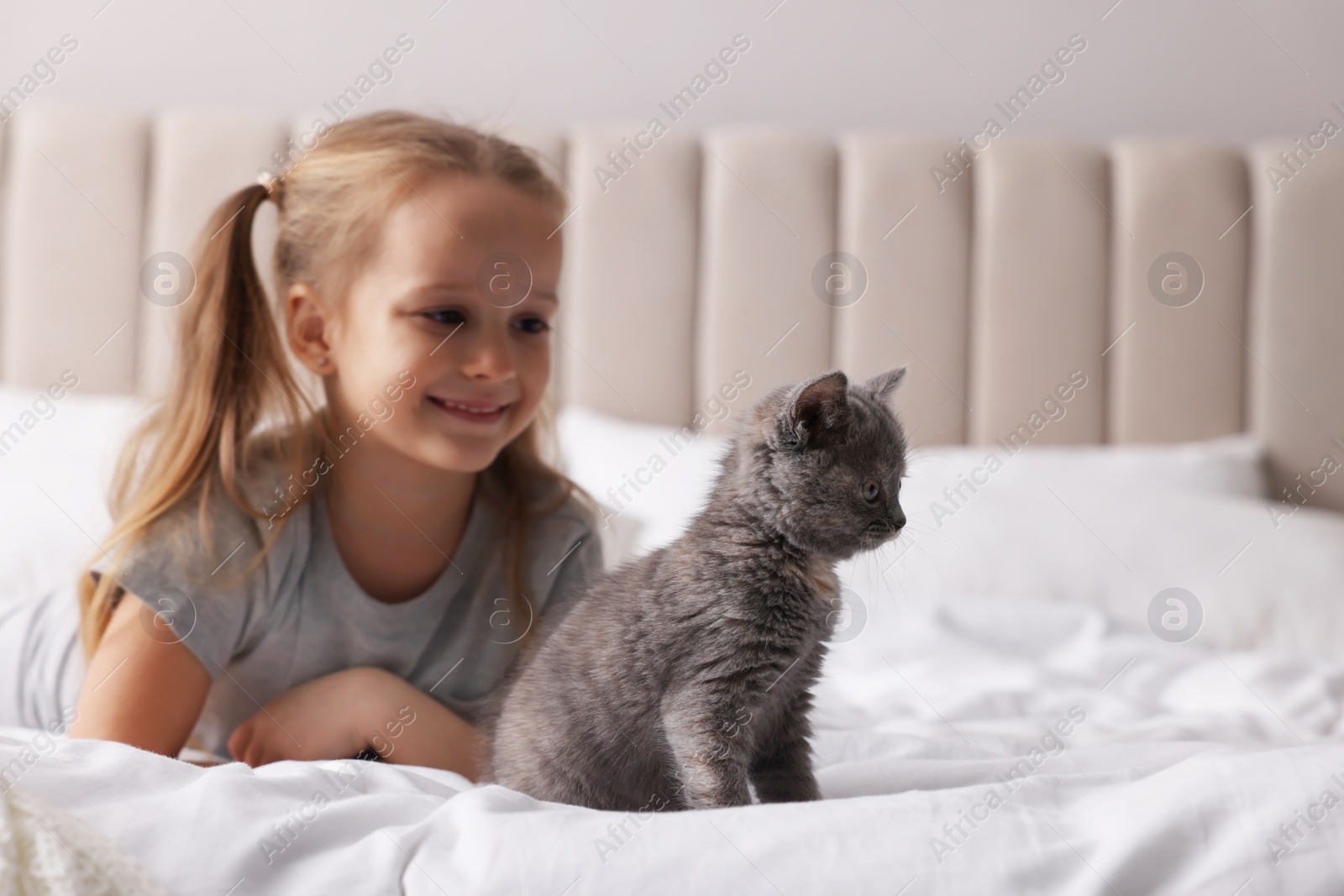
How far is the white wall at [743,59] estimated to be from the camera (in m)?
2.43

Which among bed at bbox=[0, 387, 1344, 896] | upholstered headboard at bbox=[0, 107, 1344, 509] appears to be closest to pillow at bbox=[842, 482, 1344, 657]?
bed at bbox=[0, 387, 1344, 896]

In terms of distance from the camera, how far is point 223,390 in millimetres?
1508

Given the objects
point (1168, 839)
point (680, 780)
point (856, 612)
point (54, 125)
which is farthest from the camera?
point (54, 125)

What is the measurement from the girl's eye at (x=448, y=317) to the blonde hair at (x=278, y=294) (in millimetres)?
173

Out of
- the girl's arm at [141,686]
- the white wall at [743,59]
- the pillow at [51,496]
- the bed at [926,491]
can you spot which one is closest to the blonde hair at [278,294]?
the girl's arm at [141,686]

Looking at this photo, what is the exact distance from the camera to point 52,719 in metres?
1.57

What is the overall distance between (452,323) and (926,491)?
1.02 metres

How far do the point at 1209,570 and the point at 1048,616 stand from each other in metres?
0.34

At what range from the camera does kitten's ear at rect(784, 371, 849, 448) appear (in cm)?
81

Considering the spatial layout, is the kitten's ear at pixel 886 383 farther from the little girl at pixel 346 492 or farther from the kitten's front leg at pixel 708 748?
the little girl at pixel 346 492

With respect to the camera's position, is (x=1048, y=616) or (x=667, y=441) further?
(x=667, y=441)

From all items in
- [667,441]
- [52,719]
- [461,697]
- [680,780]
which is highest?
[667,441]

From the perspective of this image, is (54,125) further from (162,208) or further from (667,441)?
(667,441)

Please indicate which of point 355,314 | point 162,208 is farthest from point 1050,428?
point 162,208
